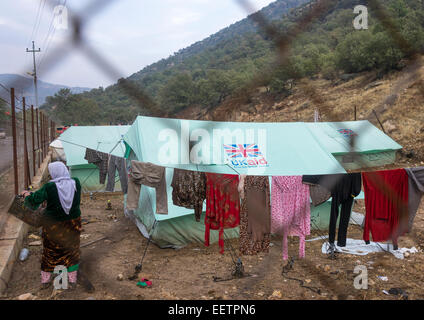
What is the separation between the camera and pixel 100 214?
7375mm

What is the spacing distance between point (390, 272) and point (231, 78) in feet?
13.8

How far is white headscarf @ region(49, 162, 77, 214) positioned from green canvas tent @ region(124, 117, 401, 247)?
6.07 ft

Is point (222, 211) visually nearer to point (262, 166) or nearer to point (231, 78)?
point (262, 166)

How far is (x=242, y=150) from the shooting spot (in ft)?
20.5

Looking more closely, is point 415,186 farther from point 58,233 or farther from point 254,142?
point 58,233

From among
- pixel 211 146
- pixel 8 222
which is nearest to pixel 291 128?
pixel 211 146

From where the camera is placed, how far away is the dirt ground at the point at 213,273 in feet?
11.7

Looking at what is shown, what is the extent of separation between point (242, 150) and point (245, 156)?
0.15 meters

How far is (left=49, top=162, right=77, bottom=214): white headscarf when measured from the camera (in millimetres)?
3080

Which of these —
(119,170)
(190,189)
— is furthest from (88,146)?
(190,189)

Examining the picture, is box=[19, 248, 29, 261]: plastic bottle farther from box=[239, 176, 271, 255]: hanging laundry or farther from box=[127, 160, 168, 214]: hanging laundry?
box=[239, 176, 271, 255]: hanging laundry

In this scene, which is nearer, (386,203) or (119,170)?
(386,203)

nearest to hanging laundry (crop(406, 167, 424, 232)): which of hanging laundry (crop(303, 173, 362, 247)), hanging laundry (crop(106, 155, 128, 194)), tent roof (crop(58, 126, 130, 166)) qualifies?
hanging laundry (crop(303, 173, 362, 247))

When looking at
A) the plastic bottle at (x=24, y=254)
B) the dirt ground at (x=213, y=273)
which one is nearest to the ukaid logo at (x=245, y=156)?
the dirt ground at (x=213, y=273)
